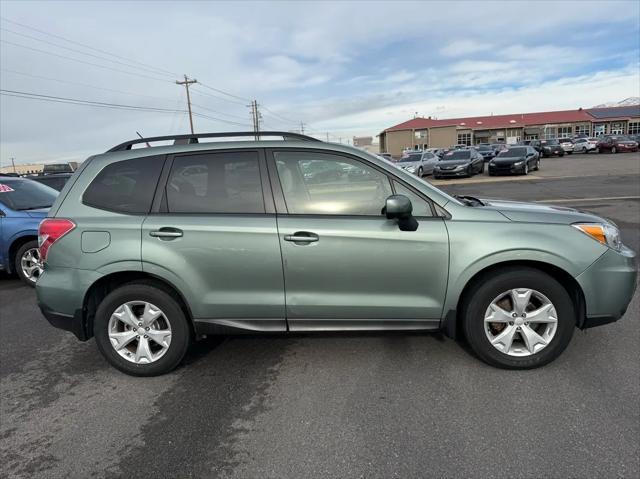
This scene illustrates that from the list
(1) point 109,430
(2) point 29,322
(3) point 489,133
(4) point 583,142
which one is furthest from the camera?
(3) point 489,133

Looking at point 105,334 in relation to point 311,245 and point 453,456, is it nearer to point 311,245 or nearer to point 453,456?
point 311,245

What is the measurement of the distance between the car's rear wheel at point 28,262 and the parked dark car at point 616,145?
49.0 metres

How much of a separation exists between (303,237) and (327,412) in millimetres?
1218

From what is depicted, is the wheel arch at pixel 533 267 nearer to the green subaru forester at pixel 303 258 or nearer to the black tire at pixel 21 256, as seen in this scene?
the green subaru forester at pixel 303 258

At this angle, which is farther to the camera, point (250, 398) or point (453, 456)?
point (250, 398)

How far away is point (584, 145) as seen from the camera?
46250 mm

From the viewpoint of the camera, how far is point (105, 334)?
3541 mm

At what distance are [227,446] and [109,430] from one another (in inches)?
33.0

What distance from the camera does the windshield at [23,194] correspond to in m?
6.84

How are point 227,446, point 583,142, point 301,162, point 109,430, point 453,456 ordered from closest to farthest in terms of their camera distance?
point 453,456, point 227,446, point 109,430, point 301,162, point 583,142

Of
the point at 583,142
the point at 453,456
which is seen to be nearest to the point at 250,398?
the point at 453,456

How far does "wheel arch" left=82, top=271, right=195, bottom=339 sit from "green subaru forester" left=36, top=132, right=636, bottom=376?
0.04ft

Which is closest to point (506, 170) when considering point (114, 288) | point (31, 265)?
point (31, 265)

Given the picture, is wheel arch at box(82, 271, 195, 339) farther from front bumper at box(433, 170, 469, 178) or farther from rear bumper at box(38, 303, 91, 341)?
front bumper at box(433, 170, 469, 178)
